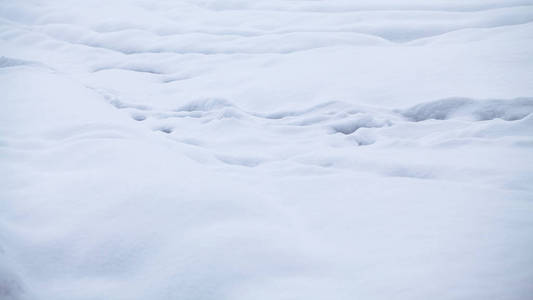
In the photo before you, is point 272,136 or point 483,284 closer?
point 483,284

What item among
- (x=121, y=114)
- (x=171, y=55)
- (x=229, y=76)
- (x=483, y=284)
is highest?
(x=171, y=55)

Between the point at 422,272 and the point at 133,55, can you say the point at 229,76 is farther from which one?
the point at 422,272

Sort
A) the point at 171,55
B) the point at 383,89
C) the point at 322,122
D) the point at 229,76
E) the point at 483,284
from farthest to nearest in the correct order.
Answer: the point at 171,55
the point at 229,76
the point at 383,89
the point at 322,122
the point at 483,284

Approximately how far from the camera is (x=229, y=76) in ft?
7.16

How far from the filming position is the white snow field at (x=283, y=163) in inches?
34.8

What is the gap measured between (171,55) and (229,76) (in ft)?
1.77

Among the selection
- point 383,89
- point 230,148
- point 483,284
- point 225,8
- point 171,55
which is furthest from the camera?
point 225,8

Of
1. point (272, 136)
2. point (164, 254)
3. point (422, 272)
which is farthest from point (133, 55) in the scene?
point (422, 272)

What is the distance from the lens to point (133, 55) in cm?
263

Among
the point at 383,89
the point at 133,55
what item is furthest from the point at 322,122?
the point at 133,55

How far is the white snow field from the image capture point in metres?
0.88

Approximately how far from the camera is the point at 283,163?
4.56 feet

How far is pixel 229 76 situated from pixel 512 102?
1.20 meters

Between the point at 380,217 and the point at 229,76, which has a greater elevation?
the point at 229,76
